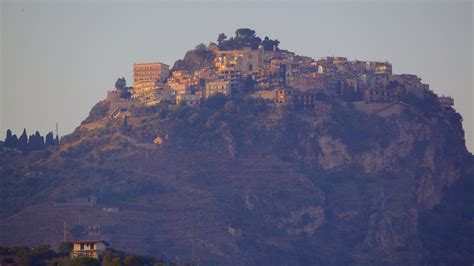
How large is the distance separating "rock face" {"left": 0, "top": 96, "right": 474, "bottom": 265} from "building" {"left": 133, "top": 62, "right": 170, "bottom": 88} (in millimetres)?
7993

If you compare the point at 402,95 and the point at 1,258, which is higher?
the point at 402,95

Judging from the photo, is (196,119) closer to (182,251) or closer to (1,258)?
(182,251)

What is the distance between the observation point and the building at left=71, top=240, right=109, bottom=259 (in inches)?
4606

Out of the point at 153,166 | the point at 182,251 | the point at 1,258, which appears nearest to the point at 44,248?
the point at 1,258

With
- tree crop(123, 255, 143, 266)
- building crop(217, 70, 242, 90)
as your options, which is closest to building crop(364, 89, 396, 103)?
building crop(217, 70, 242, 90)

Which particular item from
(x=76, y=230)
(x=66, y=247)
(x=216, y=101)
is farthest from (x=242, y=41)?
(x=66, y=247)

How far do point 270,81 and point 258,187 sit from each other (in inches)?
547

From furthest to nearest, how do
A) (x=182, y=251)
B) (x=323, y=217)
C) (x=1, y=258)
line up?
1. (x=323, y=217)
2. (x=182, y=251)
3. (x=1, y=258)

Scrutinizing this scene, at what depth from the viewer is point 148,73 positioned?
160 m

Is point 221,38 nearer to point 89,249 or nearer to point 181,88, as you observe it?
point 181,88

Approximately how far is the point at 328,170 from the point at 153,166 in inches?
439

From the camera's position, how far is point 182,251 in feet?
440

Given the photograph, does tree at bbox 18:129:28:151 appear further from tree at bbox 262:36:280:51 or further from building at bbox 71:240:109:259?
building at bbox 71:240:109:259

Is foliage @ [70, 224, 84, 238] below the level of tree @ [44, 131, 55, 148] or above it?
below
